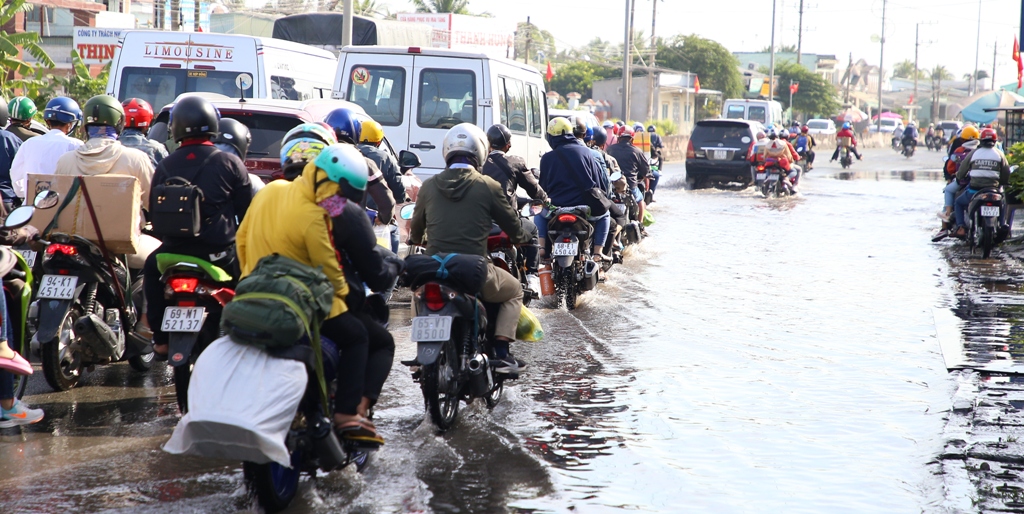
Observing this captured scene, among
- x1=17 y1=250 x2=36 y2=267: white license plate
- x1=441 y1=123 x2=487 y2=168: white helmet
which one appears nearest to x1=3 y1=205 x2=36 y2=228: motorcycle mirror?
x1=17 y1=250 x2=36 y2=267: white license plate

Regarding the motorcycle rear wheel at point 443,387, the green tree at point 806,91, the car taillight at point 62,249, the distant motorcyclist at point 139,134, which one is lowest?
the motorcycle rear wheel at point 443,387

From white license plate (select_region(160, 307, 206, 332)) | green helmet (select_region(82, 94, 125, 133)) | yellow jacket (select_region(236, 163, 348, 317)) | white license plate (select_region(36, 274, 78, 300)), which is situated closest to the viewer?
yellow jacket (select_region(236, 163, 348, 317))

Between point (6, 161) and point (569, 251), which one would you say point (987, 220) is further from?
point (6, 161)

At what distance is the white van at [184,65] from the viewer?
46.8 feet

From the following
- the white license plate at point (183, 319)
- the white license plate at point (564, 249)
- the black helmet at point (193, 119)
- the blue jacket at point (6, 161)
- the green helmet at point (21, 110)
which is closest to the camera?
the white license plate at point (183, 319)

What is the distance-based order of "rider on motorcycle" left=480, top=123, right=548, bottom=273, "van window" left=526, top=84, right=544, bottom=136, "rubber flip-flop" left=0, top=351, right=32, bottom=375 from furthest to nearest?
"van window" left=526, top=84, right=544, bottom=136 → "rider on motorcycle" left=480, top=123, right=548, bottom=273 → "rubber flip-flop" left=0, top=351, right=32, bottom=375

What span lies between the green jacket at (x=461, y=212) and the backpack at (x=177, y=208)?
1.26m

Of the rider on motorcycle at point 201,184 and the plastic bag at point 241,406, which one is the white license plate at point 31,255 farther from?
the plastic bag at point 241,406

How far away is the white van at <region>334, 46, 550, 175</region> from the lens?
519 inches

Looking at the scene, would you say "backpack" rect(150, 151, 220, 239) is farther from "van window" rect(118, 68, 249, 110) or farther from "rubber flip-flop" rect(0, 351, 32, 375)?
"van window" rect(118, 68, 249, 110)

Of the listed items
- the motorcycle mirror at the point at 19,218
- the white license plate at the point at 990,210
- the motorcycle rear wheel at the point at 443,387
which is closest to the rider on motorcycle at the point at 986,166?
the white license plate at the point at 990,210

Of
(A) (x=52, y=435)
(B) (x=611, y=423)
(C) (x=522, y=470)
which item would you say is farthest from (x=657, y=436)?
(A) (x=52, y=435)

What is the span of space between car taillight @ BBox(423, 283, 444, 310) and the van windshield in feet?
30.4

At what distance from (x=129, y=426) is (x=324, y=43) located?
17.4m
